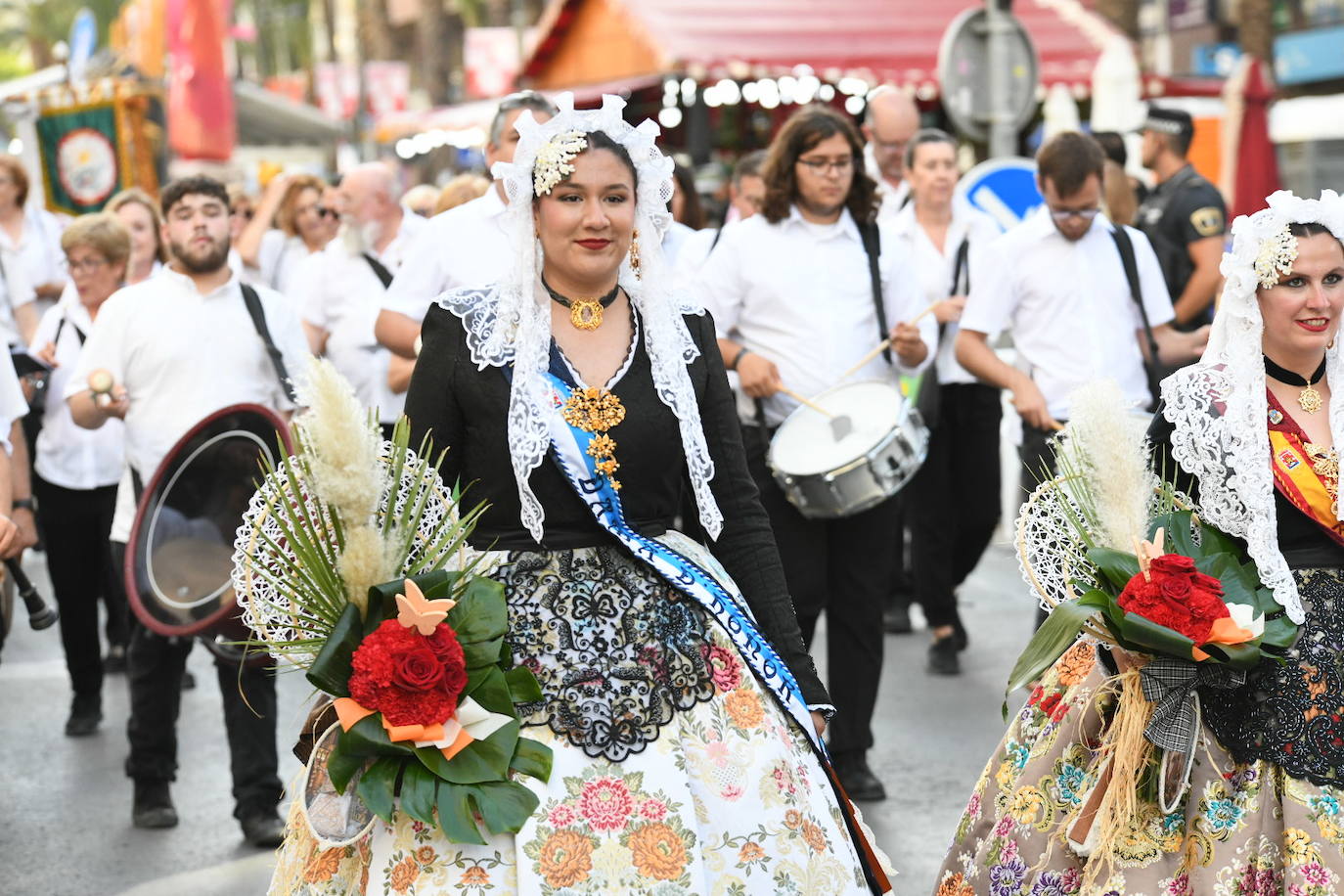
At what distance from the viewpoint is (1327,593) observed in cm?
411

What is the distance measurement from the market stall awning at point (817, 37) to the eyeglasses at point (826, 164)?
47.8ft

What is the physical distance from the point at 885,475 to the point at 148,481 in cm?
240

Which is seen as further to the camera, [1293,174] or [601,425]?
[1293,174]

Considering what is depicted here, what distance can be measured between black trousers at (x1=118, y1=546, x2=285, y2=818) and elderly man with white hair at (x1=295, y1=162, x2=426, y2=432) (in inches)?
80.3

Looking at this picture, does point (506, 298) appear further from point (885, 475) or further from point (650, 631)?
point (885, 475)

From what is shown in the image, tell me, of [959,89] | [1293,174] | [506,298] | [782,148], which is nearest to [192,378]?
[782,148]

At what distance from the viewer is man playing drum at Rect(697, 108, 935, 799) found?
6.51 meters

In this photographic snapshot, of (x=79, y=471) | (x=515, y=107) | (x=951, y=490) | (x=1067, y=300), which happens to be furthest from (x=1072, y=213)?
(x=79, y=471)

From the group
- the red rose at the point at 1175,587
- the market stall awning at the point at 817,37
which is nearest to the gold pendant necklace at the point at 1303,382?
the red rose at the point at 1175,587

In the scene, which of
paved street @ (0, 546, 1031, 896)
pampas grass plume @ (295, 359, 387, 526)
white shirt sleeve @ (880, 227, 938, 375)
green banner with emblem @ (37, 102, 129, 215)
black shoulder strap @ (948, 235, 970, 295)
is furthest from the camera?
green banner with emblem @ (37, 102, 129, 215)

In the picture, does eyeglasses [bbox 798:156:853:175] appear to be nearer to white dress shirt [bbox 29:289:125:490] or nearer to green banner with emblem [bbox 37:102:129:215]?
white dress shirt [bbox 29:289:125:490]

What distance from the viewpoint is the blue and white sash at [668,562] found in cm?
390
